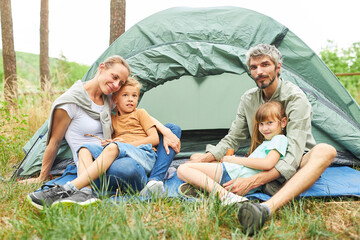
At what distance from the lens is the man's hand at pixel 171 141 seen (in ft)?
7.23

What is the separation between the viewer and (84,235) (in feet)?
3.96

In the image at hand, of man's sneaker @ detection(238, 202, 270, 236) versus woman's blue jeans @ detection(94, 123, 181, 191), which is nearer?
man's sneaker @ detection(238, 202, 270, 236)

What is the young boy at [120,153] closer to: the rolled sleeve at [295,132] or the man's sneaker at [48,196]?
the man's sneaker at [48,196]

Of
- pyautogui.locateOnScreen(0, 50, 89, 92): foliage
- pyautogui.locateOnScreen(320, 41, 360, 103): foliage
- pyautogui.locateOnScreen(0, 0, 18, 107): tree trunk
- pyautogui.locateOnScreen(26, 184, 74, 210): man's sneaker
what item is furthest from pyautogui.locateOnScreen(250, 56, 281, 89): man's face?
pyautogui.locateOnScreen(320, 41, 360, 103): foliage

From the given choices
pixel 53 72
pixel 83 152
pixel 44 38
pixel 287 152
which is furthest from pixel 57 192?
pixel 44 38

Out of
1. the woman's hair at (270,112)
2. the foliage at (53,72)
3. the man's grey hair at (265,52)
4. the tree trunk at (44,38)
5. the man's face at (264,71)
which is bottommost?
the foliage at (53,72)

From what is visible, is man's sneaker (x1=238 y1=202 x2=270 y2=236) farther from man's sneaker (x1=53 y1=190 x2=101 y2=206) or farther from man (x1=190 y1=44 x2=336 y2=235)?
man's sneaker (x1=53 y1=190 x2=101 y2=206)

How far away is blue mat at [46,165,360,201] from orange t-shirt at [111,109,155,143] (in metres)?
0.40

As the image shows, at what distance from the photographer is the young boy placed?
1.65 meters

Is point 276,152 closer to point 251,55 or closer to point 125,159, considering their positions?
point 251,55

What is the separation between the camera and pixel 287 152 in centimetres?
189

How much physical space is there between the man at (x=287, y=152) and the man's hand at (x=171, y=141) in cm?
17

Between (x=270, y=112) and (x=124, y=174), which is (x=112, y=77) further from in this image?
(x=270, y=112)

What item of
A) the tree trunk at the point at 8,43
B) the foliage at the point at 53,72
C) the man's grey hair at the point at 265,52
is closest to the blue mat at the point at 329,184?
the man's grey hair at the point at 265,52
